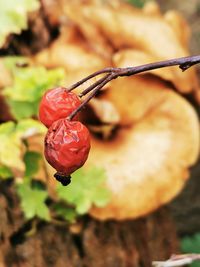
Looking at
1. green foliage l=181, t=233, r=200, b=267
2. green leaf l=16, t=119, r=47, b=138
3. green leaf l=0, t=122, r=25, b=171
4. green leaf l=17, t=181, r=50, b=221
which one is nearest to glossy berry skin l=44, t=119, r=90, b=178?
green leaf l=0, t=122, r=25, b=171

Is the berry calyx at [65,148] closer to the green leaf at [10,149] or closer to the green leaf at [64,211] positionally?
the green leaf at [10,149]

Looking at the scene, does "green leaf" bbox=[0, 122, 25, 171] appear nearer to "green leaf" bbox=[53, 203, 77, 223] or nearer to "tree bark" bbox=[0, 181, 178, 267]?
"tree bark" bbox=[0, 181, 178, 267]

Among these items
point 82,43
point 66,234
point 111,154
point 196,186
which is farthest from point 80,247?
point 196,186

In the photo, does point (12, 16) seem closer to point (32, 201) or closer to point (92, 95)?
point (32, 201)

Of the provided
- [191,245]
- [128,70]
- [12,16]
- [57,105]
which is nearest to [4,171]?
[12,16]

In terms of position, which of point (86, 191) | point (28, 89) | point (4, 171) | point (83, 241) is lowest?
point (83, 241)

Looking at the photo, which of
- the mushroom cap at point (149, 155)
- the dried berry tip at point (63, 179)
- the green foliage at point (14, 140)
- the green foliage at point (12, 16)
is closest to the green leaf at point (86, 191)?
the mushroom cap at point (149, 155)

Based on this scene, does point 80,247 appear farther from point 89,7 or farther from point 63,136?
point 63,136
